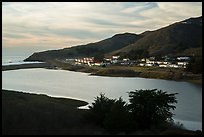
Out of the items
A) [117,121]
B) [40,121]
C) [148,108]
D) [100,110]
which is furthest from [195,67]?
[40,121]

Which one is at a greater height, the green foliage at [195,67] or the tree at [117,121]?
the green foliage at [195,67]

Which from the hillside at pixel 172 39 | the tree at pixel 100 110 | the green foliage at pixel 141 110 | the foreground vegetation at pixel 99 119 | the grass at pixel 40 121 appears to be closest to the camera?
the grass at pixel 40 121

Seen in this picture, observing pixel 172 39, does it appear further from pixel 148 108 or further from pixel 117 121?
pixel 117 121

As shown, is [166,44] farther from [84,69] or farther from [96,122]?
[96,122]

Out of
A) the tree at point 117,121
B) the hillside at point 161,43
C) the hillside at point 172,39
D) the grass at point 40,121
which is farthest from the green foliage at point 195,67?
the hillside at point 161,43

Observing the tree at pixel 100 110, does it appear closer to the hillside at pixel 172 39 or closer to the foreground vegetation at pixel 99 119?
the foreground vegetation at pixel 99 119

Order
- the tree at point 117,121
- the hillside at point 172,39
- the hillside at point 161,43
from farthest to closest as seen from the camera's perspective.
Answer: the hillside at point 161,43
the hillside at point 172,39
the tree at point 117,121

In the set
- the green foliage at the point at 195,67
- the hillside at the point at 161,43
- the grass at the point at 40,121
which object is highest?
the hillside at the point at 161,43
